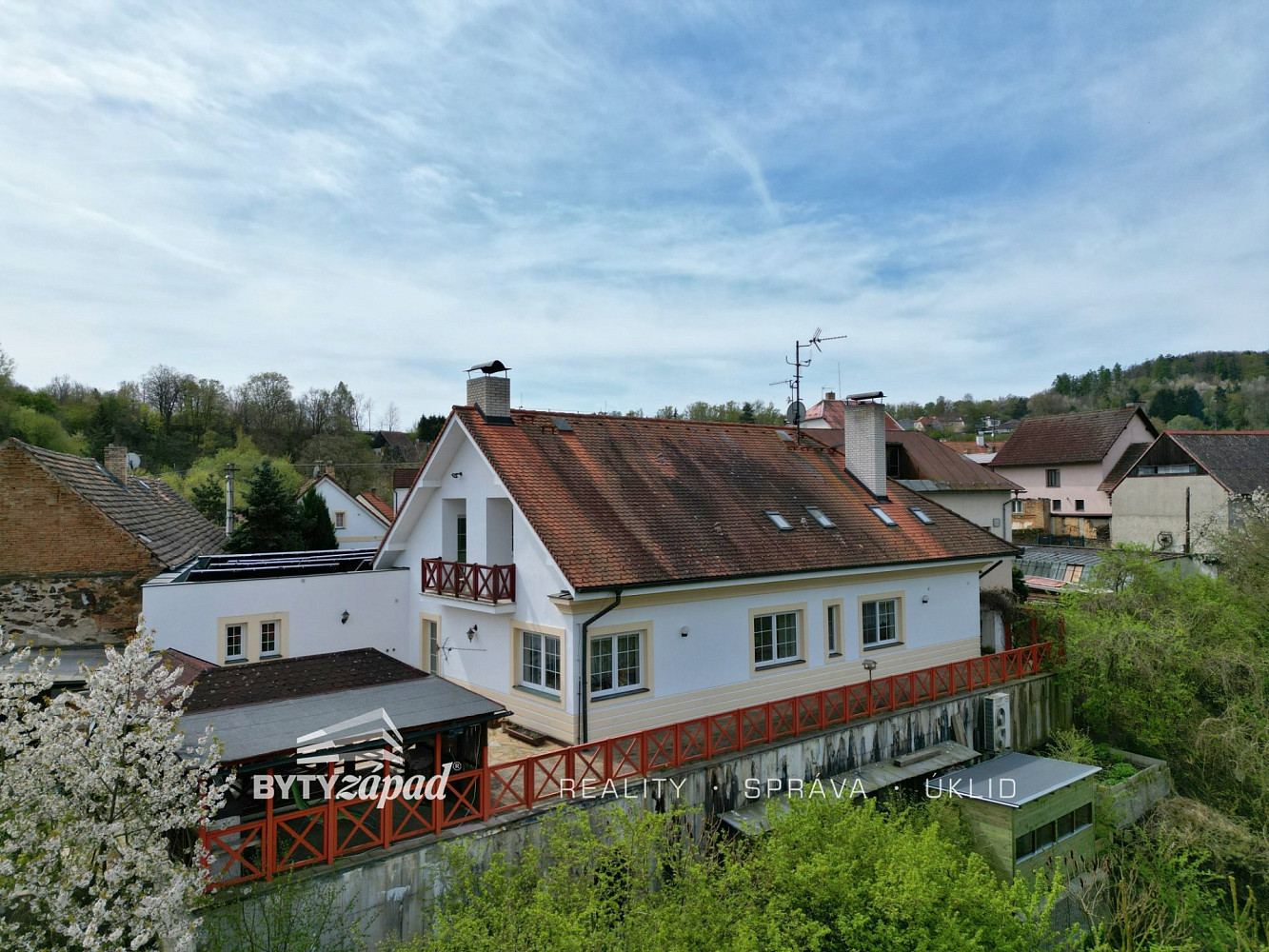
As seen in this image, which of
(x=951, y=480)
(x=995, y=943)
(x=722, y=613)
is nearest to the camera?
(x=995, y=943)

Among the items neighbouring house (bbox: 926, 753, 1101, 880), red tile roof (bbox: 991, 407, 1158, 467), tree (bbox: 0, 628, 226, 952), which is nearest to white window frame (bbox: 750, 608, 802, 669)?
neighbouring house (bbox: 926, 753, 1101, 880)

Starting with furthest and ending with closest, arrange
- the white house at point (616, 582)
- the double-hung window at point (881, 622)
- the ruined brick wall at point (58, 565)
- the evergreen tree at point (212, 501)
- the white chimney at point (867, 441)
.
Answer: the evergreen tree at point (212, 501)
the white chimney at point (867, 441)
the double-hung window at point (881, 622)
the ruined brick wall at point (58, 565)
the white house at point (616, 582)

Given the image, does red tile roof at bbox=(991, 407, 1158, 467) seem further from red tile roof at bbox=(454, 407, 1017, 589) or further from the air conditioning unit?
the air conditioning unit

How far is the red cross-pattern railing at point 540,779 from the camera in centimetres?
817

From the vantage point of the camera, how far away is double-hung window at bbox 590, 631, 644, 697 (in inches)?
499

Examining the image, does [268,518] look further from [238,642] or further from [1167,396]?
[1167,396]

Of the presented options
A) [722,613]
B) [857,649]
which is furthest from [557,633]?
[857,649]

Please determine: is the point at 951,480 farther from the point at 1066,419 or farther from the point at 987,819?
the point at 1066,419

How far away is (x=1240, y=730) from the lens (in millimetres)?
15305

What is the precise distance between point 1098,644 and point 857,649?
6.02 m

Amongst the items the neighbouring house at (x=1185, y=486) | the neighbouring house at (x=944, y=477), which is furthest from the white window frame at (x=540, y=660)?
the neighbouring house at (x=1185, y=486)

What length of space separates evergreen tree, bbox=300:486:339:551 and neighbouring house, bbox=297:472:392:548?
900 centimetres

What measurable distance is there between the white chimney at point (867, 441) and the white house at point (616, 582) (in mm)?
120

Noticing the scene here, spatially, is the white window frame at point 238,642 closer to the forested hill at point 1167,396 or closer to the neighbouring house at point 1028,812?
the neighbouring house at point 1028,812
